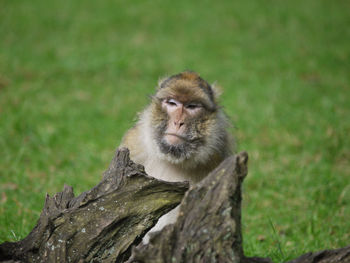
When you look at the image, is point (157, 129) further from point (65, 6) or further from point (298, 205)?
point (65, 6)

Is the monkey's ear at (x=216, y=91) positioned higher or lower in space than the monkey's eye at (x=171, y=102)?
higher

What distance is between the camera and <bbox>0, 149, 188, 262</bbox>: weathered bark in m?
2.60

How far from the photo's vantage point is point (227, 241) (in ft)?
7.61

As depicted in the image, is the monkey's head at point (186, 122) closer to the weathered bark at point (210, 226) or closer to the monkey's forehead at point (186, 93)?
the monkey's forehead at point (186, 93)

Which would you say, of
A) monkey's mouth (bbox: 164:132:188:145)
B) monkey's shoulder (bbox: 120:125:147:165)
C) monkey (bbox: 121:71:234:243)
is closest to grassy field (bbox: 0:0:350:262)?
monkey's shoulder (bbox: 120:125:147:165)

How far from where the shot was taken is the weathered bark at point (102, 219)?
8.54 ft

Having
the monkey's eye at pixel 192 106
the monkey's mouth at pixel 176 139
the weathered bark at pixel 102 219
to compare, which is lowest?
the weathered bark at pixel 102 219

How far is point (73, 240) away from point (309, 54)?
8.66m

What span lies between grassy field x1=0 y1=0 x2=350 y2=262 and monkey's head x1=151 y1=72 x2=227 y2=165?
2.19ft

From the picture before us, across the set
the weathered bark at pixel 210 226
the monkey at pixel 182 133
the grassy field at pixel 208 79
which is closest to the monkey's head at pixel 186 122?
the monkey at pixel 182 133

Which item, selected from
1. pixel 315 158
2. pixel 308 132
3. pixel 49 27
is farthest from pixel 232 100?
pixel 49 27

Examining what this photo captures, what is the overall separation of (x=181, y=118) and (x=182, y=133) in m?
0.11

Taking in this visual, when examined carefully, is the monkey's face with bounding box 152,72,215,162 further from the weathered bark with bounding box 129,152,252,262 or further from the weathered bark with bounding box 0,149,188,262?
the weathered bark with bounding box 129,152,252,262

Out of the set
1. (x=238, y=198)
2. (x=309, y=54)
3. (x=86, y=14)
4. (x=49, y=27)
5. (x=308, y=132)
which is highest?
(x=86, y=14)
